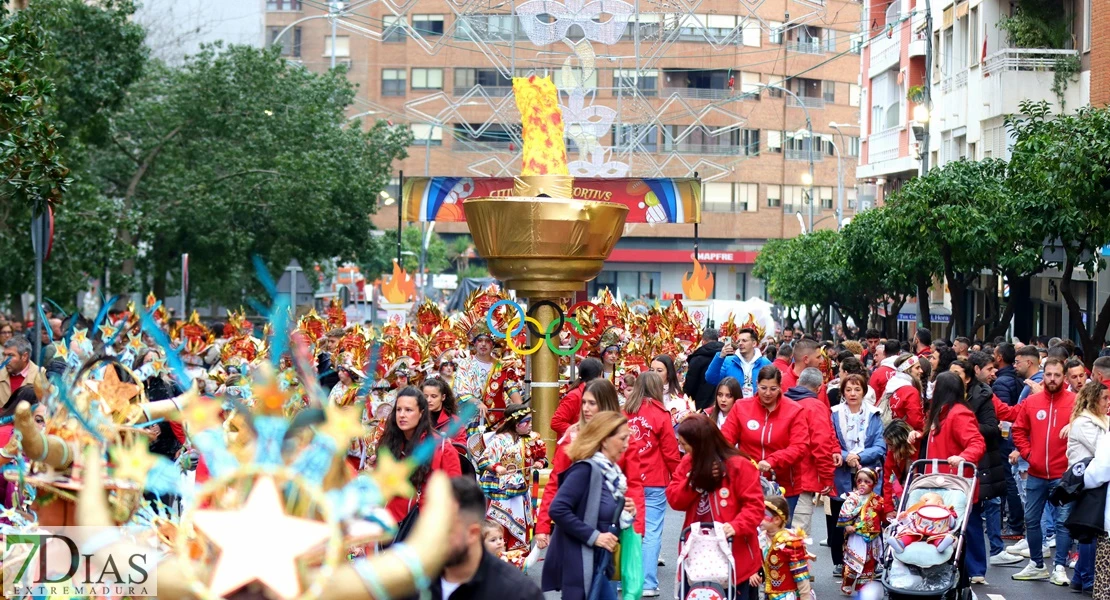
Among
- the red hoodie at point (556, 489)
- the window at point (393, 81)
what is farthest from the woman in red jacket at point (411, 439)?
the window at point (393, 81)

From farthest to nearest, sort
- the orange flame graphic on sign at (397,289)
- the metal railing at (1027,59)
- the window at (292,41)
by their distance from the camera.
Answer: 1. the window at (292,41)
2. the metal railing at (1027,59)
3. the orange flame graphic on sign at (397,289)

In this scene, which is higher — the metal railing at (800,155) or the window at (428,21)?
the window at (428,21)

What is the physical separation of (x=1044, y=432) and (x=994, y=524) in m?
1.03

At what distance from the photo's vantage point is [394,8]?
102 ft

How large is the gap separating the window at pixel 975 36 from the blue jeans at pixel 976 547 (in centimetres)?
2604

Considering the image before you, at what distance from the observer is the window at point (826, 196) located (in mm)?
77125

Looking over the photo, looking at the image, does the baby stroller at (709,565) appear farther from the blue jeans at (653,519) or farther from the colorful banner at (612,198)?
the colorful banner at (612,198)

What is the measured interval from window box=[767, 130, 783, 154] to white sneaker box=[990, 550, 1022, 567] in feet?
209

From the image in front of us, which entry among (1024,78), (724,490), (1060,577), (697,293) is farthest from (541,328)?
(1024,78)

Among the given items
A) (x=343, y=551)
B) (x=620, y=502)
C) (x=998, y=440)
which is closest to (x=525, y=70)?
(x=998, y=440)

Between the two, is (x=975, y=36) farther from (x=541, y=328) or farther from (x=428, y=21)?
(x=428, y=21)

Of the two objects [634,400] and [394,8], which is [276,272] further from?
[634,400]

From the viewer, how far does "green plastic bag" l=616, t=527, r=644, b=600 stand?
829 cm

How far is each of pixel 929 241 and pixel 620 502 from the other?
17.6 m
